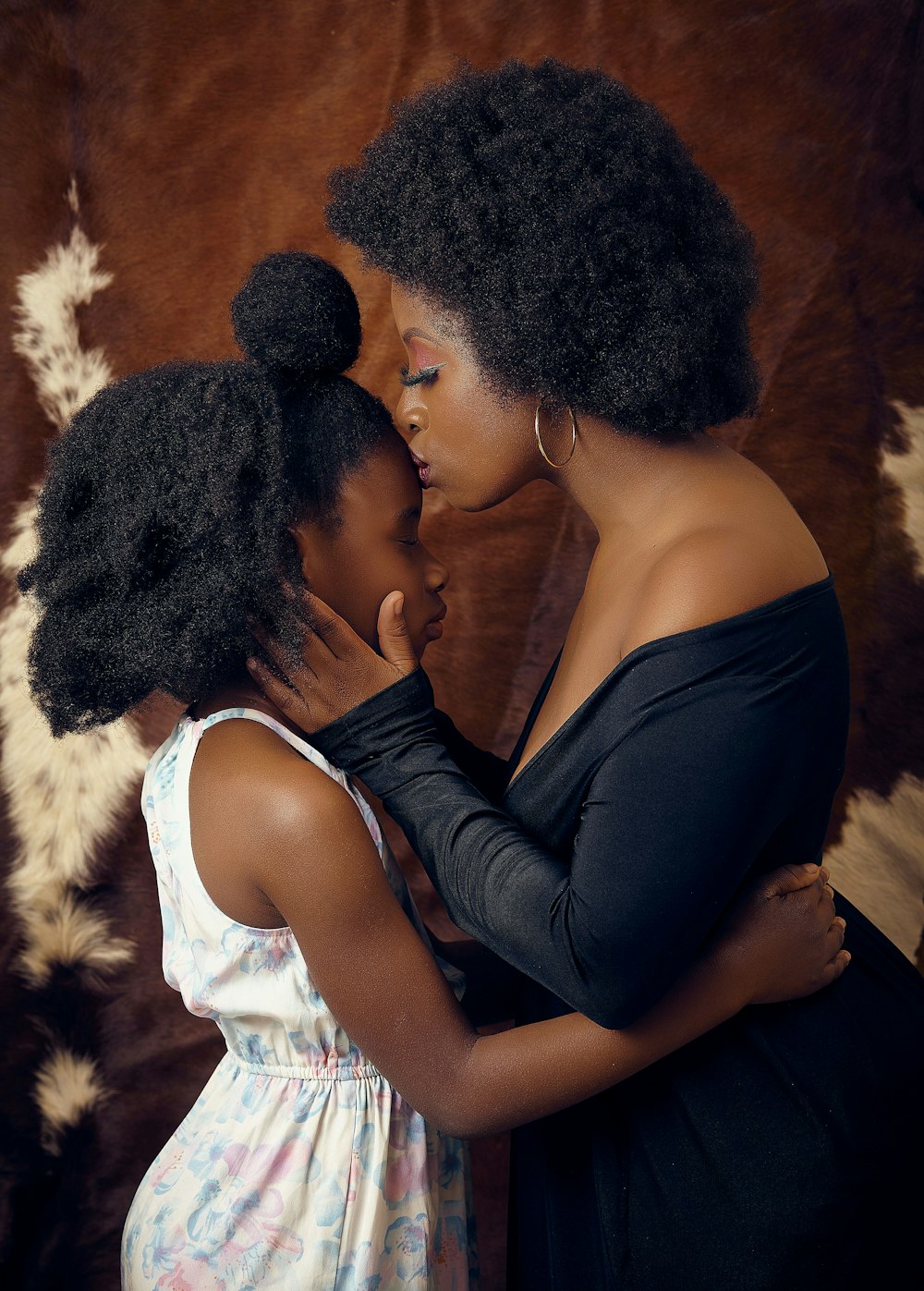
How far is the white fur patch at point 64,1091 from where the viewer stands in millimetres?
1571

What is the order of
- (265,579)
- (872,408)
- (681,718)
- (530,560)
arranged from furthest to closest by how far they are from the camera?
(530,560)
(872,408)
(265,579)
(681,718)

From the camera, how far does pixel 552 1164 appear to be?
921 millimetres

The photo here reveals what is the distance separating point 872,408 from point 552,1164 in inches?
38.7

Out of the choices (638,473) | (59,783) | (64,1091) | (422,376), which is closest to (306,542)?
(422,376)

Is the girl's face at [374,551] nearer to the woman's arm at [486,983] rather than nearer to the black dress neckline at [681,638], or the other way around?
the black dress neckline at [681,638]

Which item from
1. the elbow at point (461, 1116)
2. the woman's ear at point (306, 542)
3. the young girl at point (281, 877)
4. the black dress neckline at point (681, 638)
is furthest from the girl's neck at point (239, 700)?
the elbow at point (461, 1116)

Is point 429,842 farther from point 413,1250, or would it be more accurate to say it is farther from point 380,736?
point 413,1250

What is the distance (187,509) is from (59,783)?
0.88 meters

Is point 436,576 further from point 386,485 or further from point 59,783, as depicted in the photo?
point 59,783

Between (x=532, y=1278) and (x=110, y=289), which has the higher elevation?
(x=110, y=289)

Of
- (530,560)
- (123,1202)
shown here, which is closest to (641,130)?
(530,560)

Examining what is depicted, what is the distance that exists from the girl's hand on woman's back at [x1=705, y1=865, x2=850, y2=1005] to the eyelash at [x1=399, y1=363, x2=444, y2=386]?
0.48m

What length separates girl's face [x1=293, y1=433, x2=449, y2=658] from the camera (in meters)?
0.94

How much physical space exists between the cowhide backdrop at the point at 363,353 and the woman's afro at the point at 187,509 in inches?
22.1
